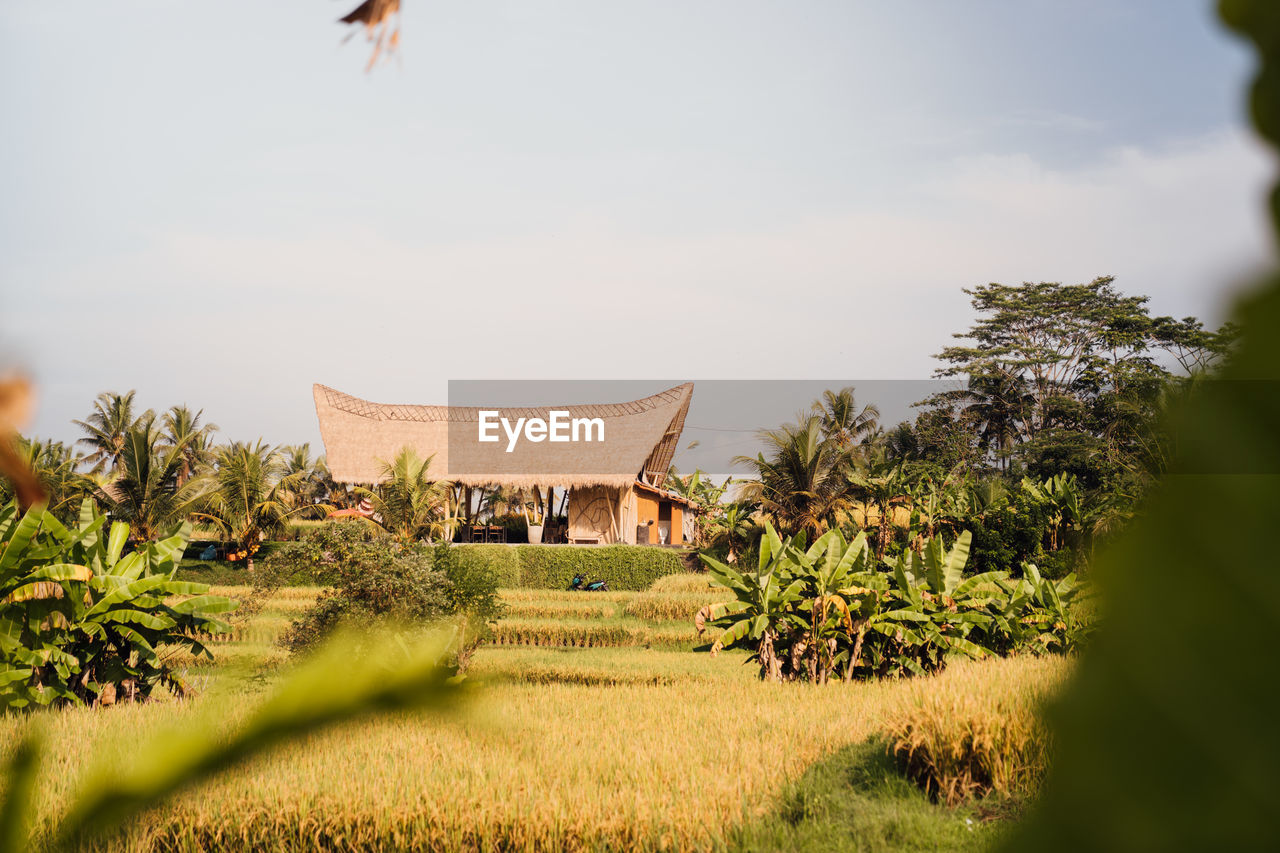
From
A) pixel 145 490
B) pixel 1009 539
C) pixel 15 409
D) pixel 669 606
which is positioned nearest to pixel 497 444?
pixel 145 490

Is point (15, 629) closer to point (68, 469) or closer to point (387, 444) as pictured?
point (68, 469)

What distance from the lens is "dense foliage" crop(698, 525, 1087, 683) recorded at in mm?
8195

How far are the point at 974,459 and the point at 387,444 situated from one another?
19631 millimetres

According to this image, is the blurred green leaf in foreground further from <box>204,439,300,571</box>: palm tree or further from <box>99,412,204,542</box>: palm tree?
<box>204,439,300,571</box>: palm tree

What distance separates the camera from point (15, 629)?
6168 mm

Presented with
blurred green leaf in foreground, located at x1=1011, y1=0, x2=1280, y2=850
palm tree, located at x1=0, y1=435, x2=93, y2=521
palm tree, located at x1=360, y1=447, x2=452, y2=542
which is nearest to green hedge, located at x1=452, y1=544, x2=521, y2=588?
palm tree, located at x1=360, y1=447, x2=452, y2=542

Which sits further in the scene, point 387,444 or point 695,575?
point 387,444

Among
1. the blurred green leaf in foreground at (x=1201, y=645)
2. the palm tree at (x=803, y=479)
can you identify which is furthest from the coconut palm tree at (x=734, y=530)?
the blurred green leaf in foreground at (x=1201, y=645)

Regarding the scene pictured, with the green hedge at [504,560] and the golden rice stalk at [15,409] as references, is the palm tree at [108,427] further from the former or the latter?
the golden rice stalk at [15,409]

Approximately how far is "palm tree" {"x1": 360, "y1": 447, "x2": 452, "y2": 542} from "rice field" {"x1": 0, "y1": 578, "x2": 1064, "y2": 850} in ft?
47.6

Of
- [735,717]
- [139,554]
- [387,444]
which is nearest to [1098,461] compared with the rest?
[387,444]

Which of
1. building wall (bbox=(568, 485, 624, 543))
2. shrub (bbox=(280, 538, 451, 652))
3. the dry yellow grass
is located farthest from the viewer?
building wall (bbox=(568, 485, 624, 543))

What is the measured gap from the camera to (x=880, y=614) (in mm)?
8227

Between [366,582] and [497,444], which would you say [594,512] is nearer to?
[497,444]
